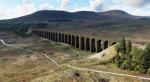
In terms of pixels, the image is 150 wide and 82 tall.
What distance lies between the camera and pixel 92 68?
52844 mm

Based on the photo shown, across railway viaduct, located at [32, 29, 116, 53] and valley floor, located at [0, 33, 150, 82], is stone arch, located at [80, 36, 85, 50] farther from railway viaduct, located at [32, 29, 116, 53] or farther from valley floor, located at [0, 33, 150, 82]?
valley floor, located at [0, 33, 150, 82]

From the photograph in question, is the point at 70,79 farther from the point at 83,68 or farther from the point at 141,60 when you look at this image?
the point at 141,60

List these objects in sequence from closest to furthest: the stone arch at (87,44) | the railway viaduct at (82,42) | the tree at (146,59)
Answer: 1. the tree at (146,59)
2. the railway viaduct at (82,42)
3. the stone arch at (87,44)

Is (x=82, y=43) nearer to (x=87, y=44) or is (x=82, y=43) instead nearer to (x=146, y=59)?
(x=87, y=44)

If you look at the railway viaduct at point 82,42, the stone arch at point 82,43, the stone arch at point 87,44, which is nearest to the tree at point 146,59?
the railway viaduct at point 82,42

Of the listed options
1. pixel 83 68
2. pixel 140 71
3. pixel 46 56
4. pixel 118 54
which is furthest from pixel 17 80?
pixel 46 56

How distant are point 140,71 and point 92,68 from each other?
7309mm

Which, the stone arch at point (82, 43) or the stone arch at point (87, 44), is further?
the stone arch at point (82, 43)

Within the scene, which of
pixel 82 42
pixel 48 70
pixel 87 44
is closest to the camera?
pixel 48 70

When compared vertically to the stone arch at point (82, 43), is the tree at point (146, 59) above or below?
above

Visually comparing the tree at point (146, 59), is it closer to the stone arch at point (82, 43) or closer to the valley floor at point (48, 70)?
the valley floor at point (48, 70)

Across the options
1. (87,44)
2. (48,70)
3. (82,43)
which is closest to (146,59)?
(48,70)

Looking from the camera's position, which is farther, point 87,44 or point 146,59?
point 87,44

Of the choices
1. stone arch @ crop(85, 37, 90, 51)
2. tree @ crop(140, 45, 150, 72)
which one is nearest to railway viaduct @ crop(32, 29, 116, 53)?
stone arch @ crop(85, 37, 90, 51)
